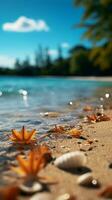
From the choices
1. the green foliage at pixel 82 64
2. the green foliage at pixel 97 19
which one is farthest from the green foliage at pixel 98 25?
the green foliage at pixel 82 64

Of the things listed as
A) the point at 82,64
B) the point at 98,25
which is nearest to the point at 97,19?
the point at 98,25

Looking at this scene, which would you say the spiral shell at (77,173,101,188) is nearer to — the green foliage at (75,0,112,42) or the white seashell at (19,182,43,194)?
the white seashell at (19,182,43,194)

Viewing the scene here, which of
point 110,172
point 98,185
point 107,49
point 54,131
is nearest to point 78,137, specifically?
point 54,131

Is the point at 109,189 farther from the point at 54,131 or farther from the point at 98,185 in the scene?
the point at 54,131

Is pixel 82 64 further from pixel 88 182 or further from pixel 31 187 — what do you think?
pixel 31 187

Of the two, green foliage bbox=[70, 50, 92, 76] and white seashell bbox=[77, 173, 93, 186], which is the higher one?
green foliage bbox=[70, 50, 92, 76]

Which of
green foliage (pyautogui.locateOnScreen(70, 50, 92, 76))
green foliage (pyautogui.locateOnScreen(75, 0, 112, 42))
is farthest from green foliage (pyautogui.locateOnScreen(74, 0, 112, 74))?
green foliage (pyautogui.locateOnScreen(70, 50, 92, 76))

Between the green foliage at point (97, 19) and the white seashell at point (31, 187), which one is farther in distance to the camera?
the green foliage at point (97, 19)

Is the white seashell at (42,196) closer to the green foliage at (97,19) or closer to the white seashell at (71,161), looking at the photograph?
the white seashell at (71,161)
